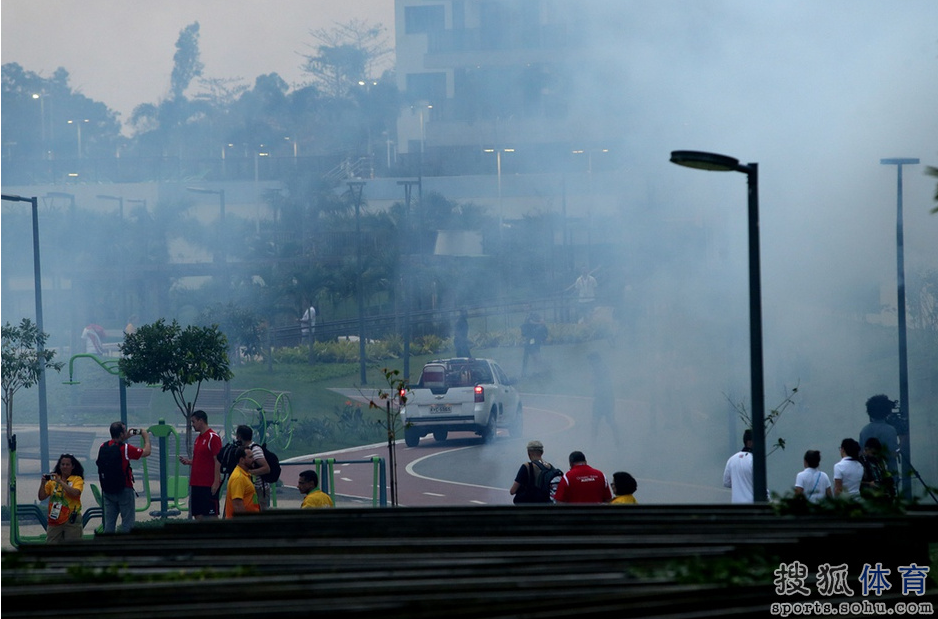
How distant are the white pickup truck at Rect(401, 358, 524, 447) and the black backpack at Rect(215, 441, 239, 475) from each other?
6694 millimetres

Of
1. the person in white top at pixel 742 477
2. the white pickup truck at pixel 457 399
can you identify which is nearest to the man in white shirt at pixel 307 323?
the white pickup truck at pixel 457 399

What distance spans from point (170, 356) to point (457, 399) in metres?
4.75

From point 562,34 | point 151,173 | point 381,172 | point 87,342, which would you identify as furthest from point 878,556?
point 151,173

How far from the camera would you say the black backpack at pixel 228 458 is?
800 centimetres

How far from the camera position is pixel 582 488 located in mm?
6844

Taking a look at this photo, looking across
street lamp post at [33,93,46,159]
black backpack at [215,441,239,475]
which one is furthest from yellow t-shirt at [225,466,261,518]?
street lamp post at [33,93,46,159]

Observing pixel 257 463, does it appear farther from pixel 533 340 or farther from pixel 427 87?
pixel 427 87

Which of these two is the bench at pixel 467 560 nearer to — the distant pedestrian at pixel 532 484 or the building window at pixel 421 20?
the distant pedestrian at pixel 532 484

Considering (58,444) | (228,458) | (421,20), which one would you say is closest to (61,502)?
(228,458)

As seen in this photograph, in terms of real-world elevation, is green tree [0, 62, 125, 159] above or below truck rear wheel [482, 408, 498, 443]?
above

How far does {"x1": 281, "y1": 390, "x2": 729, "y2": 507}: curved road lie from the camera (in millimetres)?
11680

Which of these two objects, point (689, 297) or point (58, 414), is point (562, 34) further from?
point (58, 414)

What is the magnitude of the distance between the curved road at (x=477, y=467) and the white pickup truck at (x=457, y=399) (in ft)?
1.14

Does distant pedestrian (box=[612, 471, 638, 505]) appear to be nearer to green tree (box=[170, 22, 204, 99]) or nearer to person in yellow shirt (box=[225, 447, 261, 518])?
person in yellow shirt (box=[225, 447, 261, 518])
